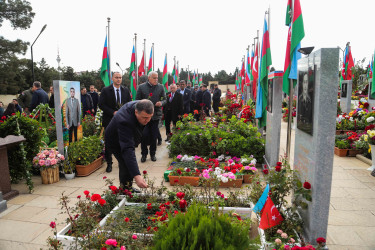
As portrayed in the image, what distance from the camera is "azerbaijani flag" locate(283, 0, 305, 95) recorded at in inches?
192

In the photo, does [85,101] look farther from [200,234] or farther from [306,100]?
[200,234]

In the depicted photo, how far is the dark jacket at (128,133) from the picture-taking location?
3.21m

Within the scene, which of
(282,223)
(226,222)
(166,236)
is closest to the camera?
(166,236)

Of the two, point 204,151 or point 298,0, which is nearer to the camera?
point 298,0

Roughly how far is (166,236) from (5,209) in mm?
3824

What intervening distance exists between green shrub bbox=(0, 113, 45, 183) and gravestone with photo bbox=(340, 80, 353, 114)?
1236 centimetres

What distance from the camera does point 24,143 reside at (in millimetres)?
5383


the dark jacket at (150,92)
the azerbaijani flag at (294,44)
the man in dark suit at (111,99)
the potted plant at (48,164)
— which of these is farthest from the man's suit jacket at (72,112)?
the azerbaijani flag at (294,44)

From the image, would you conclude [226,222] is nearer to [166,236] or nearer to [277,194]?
[166,236]

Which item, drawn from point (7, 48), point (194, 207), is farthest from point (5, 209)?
point (7, 48)

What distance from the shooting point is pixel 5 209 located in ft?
14.0

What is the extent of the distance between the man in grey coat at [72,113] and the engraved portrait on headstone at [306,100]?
482 centimetres

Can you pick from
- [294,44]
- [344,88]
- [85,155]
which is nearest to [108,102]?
[85,155]

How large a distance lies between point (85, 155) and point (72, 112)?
1083 mm
